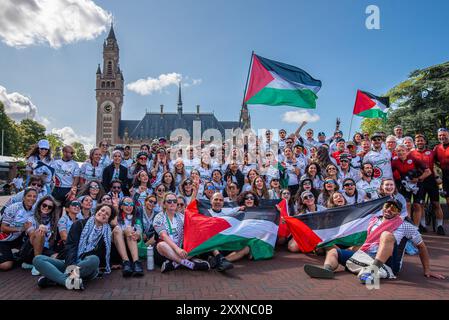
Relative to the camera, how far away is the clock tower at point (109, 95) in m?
95.3

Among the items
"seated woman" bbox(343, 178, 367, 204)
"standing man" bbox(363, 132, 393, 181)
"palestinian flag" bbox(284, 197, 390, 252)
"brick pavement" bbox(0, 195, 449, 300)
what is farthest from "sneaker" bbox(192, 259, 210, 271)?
"standing man" bbox(363, 132, 393, 181)

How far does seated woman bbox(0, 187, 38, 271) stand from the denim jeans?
1.41m

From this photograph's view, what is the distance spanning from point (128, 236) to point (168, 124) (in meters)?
83.4

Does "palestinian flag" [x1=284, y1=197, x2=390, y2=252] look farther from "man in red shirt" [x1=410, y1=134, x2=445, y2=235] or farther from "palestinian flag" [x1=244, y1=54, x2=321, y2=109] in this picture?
"palestinian flag" [x1=244, y1=54, x2=321, y2=109]

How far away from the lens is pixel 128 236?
6051 millimetres

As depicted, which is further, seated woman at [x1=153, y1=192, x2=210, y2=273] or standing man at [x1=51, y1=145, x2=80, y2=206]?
standing man at [x1=51, y1=145, x2=80, y2=206]

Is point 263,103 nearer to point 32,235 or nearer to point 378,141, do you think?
point 378,141

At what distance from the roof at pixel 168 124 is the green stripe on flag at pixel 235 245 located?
3125 inches

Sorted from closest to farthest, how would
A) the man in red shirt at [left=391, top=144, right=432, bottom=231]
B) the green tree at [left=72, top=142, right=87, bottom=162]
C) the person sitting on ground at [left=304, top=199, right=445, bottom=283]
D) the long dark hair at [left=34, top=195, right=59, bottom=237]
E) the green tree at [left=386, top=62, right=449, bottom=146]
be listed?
the person sitting on ground at [left=304, top=199, right=445, bottom=283] < the long dark hair at [left=34, top=195, right=59, bottom=237] < the man in red shirt at [left=391, top=144, right=432, bottom=231] < the green tree at [left=386, top=62, right=449, bottom=146] < the green tree at [left=72, top=142, right=87, bottom=162]

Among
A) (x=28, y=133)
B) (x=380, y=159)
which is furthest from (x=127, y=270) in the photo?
(x=28, y=133)

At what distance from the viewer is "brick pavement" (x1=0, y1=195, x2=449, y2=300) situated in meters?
4.66
